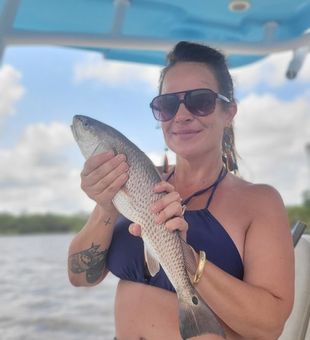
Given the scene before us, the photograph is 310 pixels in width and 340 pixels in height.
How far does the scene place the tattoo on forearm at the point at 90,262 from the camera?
222 centimetres

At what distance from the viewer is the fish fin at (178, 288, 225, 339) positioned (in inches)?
63.5

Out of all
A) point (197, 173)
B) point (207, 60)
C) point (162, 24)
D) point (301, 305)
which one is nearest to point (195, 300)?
point (197, 173)

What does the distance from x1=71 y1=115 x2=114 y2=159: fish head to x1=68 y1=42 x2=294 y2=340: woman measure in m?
0.03

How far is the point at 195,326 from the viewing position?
162 cm

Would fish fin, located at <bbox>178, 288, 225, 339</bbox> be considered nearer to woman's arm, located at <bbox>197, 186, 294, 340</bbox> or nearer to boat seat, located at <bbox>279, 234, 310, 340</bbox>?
woman's arm, located at <bbox>197, 186, 294, 340</bbox>

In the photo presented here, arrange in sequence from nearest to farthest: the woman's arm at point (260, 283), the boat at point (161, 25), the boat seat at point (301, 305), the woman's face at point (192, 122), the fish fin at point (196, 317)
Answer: the fish fin at point (196, 317), the woman's arm at point (260, 283), the woman's face at point (192, 122), the boat seat at point (301, 305), the boat at point (161, 25)

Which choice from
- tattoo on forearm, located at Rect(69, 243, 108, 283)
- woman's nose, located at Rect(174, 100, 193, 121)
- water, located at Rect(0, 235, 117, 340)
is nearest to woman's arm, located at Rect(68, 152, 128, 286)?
tattoo on forearm, located at Rect(69, 243, 108, 283)

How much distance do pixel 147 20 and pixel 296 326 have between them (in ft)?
7.80

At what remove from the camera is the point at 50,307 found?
861cm

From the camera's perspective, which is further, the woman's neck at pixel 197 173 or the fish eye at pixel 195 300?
the woman's neck at pixel 197 173

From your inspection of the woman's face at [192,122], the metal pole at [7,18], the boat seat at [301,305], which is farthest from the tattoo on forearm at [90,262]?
the metal pole at [7,18]

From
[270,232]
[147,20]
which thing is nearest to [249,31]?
Result: [147,20]

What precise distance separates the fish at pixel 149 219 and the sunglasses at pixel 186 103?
370mm

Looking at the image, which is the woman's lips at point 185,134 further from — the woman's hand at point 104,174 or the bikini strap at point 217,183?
the woman's hand at point 104,174
